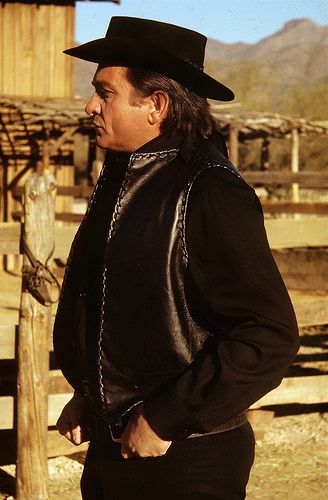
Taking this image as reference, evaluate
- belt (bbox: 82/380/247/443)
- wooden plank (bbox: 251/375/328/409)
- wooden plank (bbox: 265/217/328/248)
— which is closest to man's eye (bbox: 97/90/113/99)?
belt (bbox: 82/380/247/443)

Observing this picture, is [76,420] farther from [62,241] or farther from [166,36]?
[62,241]

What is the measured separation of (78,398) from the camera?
238 cm

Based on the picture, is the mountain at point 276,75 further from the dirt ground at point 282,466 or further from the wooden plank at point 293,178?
the dirt ground at point 282,466

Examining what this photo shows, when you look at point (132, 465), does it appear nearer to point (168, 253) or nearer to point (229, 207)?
point (168, 253)

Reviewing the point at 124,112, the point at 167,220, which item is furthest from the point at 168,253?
the point at 124,112

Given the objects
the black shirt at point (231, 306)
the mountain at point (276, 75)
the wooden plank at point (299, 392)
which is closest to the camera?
the black shirt at point (231, 306)

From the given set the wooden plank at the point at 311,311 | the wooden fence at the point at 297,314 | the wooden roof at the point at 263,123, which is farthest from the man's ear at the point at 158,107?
the wooden roof at the point at 263,123

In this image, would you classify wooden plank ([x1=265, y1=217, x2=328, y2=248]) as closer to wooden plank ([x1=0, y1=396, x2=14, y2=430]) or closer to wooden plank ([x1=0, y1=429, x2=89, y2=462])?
wooden plank ([x1=0, y1=429, x2=89, y2=462])

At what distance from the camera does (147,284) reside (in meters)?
2.06

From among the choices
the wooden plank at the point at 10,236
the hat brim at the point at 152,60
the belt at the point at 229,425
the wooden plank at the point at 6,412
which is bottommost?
the wooden plank at the point at 6,412

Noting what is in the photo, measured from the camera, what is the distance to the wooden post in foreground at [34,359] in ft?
15.1

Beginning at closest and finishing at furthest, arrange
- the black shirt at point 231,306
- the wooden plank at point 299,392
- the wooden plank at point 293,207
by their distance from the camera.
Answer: the black shirt at point 231,306 < the wooden plank at point 299,392 < the wooden plank at point 293,207

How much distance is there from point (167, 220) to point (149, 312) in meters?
0.21

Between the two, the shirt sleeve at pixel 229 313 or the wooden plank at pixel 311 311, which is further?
the wooden plank at pixel 311 311
